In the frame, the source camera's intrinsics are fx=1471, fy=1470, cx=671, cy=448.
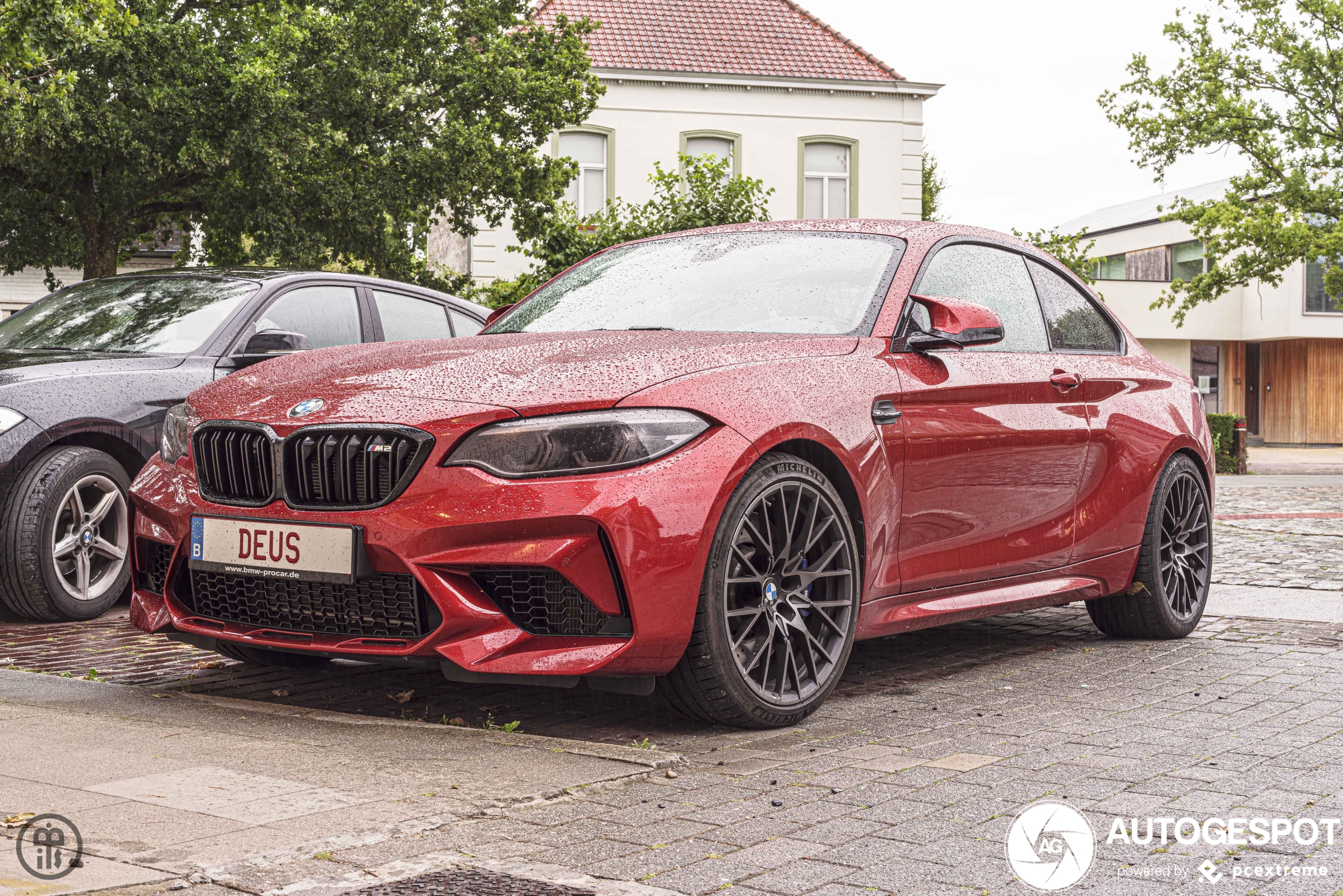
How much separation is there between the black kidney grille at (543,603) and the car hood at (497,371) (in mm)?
460

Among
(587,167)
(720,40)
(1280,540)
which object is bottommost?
(1280,540)

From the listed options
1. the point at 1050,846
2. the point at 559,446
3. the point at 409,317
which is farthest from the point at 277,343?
the point at 1050,846

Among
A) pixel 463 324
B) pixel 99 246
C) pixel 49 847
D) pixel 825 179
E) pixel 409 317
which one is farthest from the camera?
pixel 825 179

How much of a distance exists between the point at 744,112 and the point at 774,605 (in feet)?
88.7

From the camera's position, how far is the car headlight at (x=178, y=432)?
15.4ft

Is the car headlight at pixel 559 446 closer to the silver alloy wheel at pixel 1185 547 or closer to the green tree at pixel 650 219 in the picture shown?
the silver alloy wheel at pixel 1185 547

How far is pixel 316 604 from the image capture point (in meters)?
4.33

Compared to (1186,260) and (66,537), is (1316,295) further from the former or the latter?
(66,537)

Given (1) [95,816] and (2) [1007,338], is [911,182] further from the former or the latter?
(1) [95,816]

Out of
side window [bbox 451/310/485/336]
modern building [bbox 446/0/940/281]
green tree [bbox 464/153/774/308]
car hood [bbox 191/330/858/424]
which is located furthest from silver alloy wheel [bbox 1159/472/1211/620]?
modern building [bbox 446/0/940/281]

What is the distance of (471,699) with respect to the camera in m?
4.93

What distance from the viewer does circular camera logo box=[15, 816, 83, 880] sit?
283 cm

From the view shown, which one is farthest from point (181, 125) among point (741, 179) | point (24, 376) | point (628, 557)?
point (628, 557)

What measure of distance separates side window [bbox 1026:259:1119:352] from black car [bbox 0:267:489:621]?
11.0 feet
